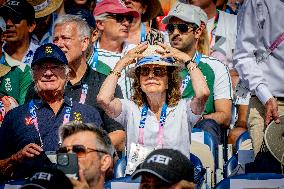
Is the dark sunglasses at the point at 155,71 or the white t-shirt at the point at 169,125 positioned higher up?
the dark sunglasses at the point at 155,71

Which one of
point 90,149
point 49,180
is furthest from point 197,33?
point 49,180

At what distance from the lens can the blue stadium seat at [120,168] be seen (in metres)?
6.57

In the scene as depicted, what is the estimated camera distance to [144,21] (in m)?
9.37

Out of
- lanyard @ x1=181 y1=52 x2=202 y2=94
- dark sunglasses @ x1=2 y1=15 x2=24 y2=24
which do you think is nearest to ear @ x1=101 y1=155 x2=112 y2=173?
lanyard @ x1=181 y1=52 x2=202 y2=94

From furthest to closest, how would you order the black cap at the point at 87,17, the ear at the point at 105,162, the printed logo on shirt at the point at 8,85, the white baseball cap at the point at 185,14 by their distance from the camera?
the black cap at the point at 87,17 < the white baseball cap at the point at 185,14 < the printed logo on shirt at the point at 8,85 < the ear at the point at 105,162

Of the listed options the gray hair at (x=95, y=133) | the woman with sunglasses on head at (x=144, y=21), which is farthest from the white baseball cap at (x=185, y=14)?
the gray hair at (x=95, y=133)

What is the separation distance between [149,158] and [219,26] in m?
4.84

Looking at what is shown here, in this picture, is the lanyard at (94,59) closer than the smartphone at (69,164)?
No

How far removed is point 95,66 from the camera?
8.43 meters

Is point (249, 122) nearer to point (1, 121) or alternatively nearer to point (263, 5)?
point (263, 5)

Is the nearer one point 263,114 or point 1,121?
point 263,114

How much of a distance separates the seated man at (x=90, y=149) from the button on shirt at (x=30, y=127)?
2.58 ft

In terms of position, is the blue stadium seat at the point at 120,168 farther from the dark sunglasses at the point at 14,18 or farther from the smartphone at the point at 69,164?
the dark sunglasses at the point at 14,18

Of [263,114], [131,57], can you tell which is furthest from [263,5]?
[131,57]
